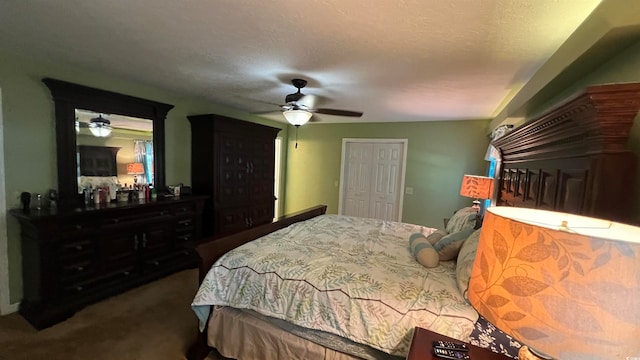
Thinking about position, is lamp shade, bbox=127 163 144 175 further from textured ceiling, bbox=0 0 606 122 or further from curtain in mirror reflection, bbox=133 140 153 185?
textured ceiling, bbox=0 0 606 122

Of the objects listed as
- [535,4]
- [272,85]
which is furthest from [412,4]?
[272,85]

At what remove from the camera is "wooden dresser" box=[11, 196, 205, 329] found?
2.26 meters

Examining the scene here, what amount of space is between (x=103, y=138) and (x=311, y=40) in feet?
8.73

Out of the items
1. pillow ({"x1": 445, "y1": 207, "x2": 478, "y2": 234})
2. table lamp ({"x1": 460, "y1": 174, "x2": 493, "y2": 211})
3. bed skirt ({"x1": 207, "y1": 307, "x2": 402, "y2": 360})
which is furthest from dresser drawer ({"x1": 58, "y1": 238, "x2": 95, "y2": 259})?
table lamp ({"x1": 460, "y1": 174, "x2": 493, "y2": 211})

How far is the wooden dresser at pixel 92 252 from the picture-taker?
7.42ft

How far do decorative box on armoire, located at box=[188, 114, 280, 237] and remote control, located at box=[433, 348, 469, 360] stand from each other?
9.06 feet

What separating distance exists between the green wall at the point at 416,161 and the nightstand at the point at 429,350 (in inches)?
147

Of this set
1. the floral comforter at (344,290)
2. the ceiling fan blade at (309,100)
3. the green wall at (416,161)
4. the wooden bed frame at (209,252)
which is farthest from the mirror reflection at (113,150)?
the green wall at (416,161)

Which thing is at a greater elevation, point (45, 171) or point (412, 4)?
point (412, 4)

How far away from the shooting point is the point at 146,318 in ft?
7.92

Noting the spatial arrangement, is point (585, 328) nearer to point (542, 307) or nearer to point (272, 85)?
point (542, 307)

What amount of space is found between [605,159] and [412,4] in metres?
1.07

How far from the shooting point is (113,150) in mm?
3016

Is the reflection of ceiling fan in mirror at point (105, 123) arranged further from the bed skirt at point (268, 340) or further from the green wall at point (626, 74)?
the green wall at point (626, 74)
